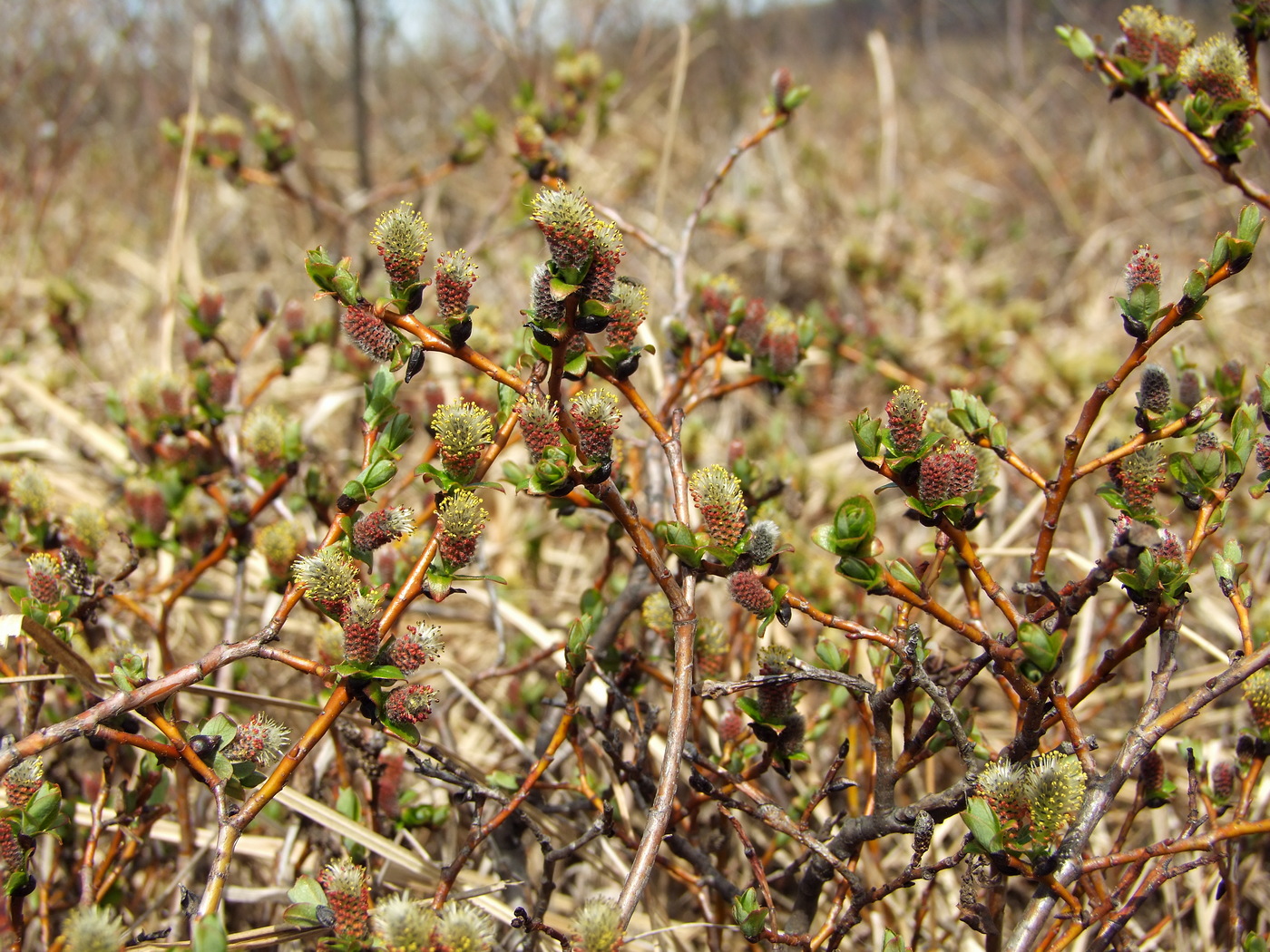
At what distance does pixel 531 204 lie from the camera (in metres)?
0.95

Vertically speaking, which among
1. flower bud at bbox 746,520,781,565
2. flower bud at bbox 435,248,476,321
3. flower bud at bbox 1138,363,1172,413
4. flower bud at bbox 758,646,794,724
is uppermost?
flower bud at bbox 1138,363,1172,413

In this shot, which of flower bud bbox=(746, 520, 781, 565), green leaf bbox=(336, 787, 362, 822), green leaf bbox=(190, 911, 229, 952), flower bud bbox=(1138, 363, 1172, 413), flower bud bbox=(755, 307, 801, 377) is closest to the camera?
green leaf bbox=(190, 911, 229, 952)

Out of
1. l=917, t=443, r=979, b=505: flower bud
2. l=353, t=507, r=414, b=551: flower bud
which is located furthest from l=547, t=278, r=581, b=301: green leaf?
l=917, t=443, r=979, b=505: flower bud

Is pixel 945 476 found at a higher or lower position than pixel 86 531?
higher

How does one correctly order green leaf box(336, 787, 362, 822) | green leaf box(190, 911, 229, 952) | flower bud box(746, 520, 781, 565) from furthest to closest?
green leaf box(336, 787, 362, 822) < flower bud box(746, 520, 781, 565) < green leaf box(190, 911, 229, 952)

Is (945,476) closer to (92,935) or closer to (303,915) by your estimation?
(303,915)

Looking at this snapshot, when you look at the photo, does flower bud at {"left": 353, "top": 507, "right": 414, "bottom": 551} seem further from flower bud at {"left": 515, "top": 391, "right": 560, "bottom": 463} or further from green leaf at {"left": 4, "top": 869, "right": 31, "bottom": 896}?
green leaf at {"left": 4, "top": 869, "right": 31, "bottom": 896}

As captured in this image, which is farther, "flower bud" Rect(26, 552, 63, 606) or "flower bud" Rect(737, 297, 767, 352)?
"flower bud" Rect(737, 297, 767, 352)

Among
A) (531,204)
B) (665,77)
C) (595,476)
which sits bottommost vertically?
(595,476)

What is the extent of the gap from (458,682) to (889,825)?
0.94m

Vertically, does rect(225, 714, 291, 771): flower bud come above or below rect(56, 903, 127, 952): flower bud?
above

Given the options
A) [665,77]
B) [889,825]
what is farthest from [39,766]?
[665,77]

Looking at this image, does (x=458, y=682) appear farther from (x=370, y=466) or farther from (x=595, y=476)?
(x=595, y=476)

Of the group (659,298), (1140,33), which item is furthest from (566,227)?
(659,298)
